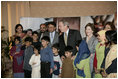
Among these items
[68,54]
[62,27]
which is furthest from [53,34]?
[68,54]

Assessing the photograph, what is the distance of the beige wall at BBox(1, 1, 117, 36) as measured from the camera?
3.13 metres

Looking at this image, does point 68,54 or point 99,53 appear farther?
point 68,54

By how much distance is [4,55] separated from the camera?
10.9 ft

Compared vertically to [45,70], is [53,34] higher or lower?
higher

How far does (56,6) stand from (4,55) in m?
1.45

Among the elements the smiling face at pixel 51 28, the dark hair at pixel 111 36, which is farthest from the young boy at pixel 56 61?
the dark hair at pixel 111 36

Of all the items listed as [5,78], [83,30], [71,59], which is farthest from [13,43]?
[83,30]

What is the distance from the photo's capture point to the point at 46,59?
3213mm

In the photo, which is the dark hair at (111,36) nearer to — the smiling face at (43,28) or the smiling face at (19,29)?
the smiling face at (43,28)

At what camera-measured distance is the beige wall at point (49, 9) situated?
10.3 ft

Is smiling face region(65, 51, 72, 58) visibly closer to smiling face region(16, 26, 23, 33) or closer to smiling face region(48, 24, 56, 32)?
smiling face region(48, 24, 56, 32)

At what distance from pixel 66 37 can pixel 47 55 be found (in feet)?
1.69

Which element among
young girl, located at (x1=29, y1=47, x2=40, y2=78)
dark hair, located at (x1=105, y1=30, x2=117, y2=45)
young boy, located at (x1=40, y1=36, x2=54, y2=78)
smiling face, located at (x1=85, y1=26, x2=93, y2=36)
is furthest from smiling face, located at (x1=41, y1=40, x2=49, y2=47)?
dark hair, located at (x1=105, y1=30, x2=117, y2=45)

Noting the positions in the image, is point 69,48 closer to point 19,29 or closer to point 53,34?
point 53,34
